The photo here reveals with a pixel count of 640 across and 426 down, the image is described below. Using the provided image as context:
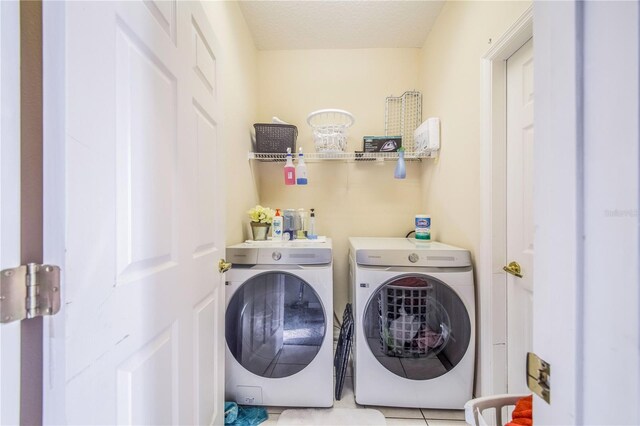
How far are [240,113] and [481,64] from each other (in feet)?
5.21

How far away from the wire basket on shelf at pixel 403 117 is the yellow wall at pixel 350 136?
67 mm

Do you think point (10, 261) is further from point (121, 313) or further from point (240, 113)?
point (240, 113)

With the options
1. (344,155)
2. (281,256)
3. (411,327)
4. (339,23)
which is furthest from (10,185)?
(339,23)

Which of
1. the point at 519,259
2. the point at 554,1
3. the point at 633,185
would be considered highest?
the point at 554,1

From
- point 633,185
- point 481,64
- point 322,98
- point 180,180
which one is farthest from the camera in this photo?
point 322,98

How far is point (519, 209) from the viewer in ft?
4.02

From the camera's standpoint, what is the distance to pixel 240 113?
1793mm

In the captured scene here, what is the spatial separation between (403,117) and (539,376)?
224 centimetres

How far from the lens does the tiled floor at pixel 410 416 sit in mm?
1352

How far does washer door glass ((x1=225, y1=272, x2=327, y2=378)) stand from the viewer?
1396 mm

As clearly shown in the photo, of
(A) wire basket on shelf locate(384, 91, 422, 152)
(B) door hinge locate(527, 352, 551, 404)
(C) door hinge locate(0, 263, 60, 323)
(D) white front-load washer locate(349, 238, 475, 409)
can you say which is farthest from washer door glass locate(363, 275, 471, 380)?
(A) wire basket on shelf locate(384, 91, 422, 152)

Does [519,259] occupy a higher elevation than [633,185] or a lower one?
lower

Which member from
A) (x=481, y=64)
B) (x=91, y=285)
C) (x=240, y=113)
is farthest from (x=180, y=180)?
(x=481, y=64)

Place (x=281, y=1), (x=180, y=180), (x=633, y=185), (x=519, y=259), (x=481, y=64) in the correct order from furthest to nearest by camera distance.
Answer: (x=281, y=1) < (x=481, y=64) < (x=519, y=259) < (x=180, y=180) < (x=633, y=185)
